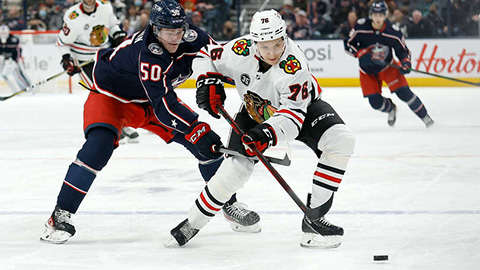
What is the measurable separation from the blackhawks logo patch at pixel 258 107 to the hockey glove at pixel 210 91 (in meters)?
0.10

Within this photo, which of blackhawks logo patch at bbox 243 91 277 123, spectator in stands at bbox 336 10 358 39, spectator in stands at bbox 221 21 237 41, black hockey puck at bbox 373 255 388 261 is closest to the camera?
black hockey puck at bbox 373 255 388 261

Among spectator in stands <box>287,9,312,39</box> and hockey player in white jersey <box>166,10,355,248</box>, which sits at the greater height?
hockey player in white jersey <box>166,10,355,248</box>

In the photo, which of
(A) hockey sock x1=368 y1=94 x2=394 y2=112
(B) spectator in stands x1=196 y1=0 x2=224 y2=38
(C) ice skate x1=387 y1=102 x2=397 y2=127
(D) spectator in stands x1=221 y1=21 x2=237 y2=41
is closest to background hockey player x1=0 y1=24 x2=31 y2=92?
(B) spectator in stands x1=196 y1=0 x2=224 y2=38

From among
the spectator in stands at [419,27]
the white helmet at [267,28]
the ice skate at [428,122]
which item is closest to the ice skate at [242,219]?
the white helmet at [267,28]

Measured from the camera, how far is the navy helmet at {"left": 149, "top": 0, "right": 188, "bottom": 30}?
2814 mm

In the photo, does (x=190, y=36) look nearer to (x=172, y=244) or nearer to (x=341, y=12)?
(x=172, y=244)

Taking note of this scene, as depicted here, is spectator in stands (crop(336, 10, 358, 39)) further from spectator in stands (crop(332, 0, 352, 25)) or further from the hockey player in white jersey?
the hockey player in white jersey

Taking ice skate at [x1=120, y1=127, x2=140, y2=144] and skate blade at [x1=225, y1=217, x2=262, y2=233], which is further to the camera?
ice skate at [x1=120, y1=127, x2=140, y2=144]

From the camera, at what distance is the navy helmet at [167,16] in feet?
9.23

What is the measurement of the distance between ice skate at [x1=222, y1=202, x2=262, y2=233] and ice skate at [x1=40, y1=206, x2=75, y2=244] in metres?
0.63

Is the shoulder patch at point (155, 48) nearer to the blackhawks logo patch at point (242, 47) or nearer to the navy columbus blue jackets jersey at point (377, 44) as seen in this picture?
the blackhawks logo patch at point (242, 47)

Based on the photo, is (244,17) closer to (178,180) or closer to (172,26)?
(178,180)

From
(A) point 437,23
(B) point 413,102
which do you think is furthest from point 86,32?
(A) point 437,23

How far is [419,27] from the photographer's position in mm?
9906
